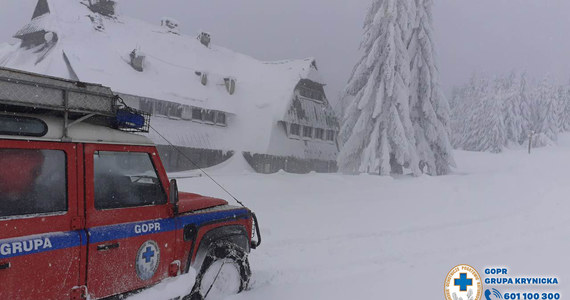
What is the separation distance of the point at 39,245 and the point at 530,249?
9.27 meters

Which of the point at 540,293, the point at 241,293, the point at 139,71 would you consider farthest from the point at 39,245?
the point at 139,71

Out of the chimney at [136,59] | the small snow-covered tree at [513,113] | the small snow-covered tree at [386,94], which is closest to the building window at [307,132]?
the small snow-covered tree at [386,94]

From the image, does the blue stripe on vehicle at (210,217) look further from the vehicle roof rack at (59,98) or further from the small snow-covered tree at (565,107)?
the small snow-covered tree at (565,107)

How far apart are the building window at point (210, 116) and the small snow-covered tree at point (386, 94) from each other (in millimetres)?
12376

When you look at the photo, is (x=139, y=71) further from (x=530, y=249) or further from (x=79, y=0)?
(x=530, y=249)

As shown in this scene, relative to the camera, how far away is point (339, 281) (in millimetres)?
6586

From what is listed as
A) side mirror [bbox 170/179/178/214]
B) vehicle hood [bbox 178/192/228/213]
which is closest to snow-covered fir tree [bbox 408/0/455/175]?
vehicle hood [bbox 178/192/228/213]

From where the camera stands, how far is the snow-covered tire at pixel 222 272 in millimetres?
5277

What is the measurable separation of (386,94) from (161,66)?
18.1 metres

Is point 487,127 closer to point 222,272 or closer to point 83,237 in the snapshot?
point 222,272

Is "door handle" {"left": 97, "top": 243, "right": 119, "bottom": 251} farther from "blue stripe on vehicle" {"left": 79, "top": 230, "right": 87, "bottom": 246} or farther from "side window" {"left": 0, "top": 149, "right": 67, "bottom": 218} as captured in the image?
"side window" {"left": 0, "top": 149, "right": 67, "bottom": 218}

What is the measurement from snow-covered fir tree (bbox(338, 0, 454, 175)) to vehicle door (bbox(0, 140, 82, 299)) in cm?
2202

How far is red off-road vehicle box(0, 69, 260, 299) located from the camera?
3547 millimetres

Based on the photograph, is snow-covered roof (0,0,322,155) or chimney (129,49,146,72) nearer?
snow-covered roof (0,0,322,155)
